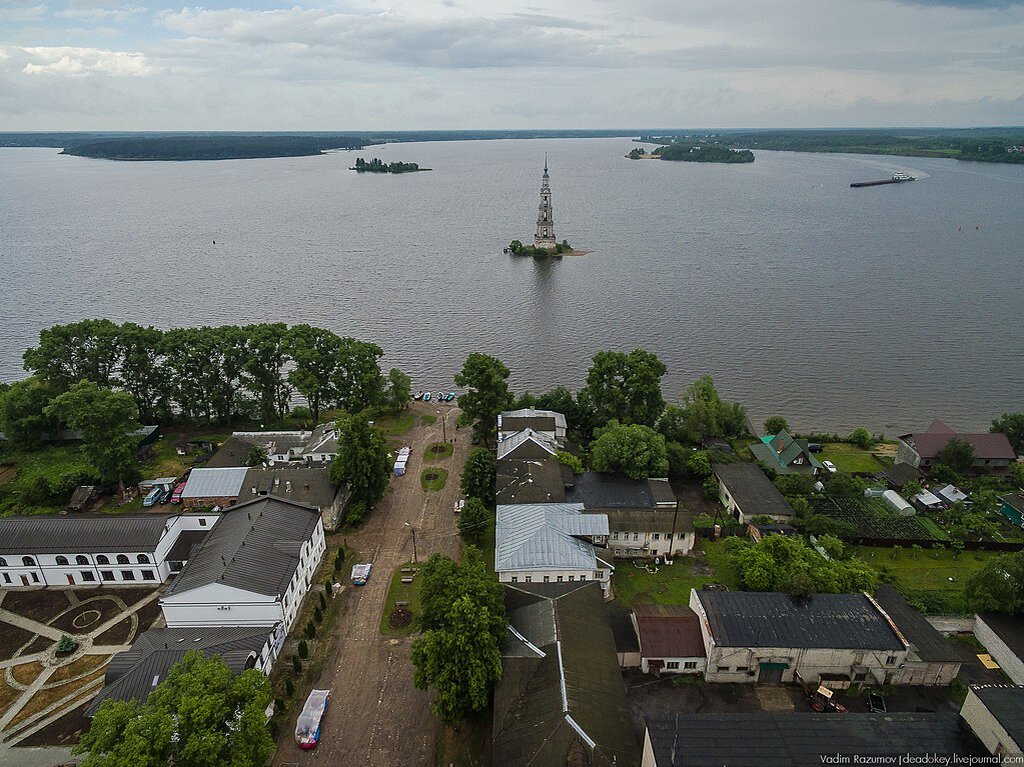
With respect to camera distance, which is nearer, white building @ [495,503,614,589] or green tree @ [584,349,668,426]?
white building @ [495,503,614,589]

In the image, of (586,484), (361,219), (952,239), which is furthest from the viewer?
(361,219)

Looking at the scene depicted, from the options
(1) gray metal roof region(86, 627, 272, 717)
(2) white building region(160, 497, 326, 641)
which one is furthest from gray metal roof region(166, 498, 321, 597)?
(1) gray metal roof region(86, 627, 272, 717)

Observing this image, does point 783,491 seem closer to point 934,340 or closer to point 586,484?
point 586,484

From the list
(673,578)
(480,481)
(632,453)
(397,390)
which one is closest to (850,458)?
(632,453)

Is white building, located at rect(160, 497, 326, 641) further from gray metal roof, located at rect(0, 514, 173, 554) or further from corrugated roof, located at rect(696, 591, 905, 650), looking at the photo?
corrugated roof, located at rect(696, 591, 905, 650)

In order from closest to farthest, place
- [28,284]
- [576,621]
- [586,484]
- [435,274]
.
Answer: [576,621], [586,484], [28,284], [435,274]

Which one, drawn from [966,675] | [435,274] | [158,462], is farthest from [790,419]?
[435,274]
